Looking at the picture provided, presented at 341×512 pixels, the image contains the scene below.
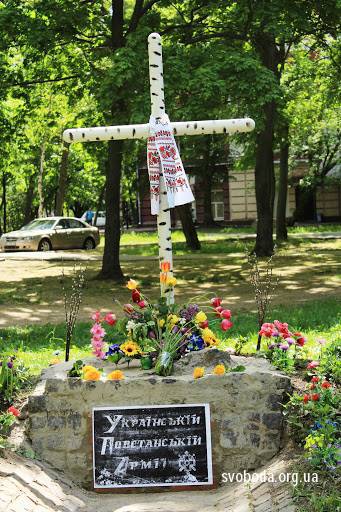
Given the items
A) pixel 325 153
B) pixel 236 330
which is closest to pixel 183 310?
pixel 236 330

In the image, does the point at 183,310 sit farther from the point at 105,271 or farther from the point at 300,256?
the point at 300,256

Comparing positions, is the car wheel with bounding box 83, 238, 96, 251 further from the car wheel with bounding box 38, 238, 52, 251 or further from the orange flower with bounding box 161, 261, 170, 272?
the orange flower with bounding box 161, 261, 170, 272

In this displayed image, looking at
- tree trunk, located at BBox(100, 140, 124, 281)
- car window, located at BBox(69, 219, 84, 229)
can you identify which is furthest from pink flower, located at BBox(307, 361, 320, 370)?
car window, located at BBox(69, 219, 84, 229)

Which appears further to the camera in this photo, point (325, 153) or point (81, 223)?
point (325, 153)

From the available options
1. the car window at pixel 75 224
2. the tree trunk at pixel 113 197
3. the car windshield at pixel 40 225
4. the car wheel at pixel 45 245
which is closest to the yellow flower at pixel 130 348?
the tree trunk at pixel 113 197

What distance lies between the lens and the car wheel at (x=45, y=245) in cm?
2970

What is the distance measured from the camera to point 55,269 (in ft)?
70.4

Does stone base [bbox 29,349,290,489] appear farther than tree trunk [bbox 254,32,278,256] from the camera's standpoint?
No

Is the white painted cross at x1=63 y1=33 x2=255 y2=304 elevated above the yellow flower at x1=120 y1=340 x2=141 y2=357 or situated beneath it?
elevated above

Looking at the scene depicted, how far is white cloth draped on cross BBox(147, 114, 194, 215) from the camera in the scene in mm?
6852

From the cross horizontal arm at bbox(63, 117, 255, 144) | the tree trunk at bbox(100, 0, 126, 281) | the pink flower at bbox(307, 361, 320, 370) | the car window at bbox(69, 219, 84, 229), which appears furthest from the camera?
the car window at bbox(69, 219, 84, 229)

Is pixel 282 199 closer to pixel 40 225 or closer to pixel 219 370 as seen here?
pixel 40 225

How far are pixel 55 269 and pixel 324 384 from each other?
1637cm

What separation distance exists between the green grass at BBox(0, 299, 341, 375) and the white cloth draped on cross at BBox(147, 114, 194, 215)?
1778 mm
